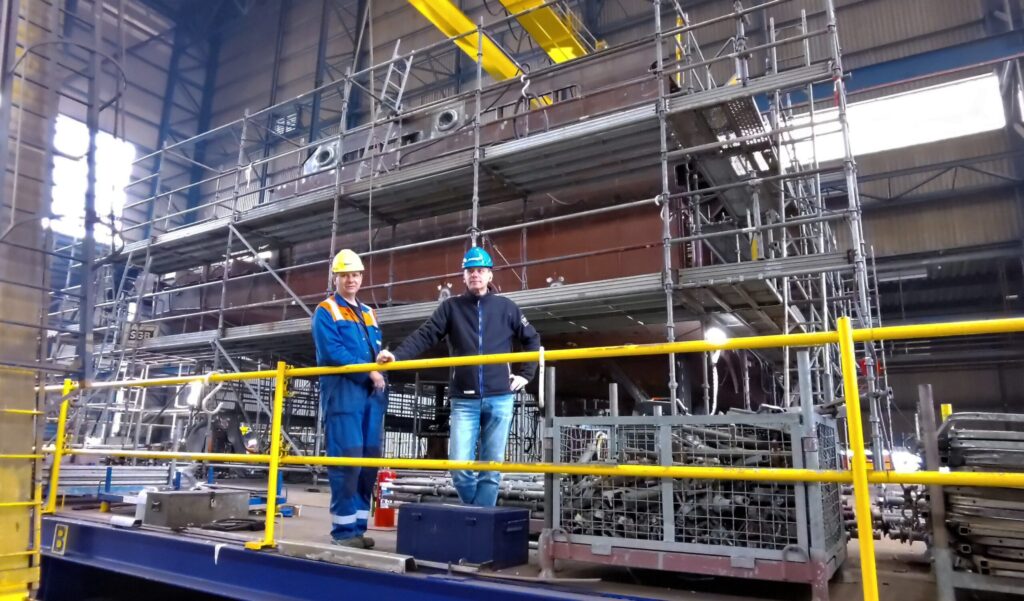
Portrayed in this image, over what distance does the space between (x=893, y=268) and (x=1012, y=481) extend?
47.0 ft

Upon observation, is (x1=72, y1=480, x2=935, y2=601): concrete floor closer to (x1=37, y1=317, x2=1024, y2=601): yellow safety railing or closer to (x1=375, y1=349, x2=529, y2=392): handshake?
(x1=37, y1=317, x2=1024, y2=601): yellow safety railing

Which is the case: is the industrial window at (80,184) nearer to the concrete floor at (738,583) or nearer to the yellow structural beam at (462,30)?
the concrete floor at (738,583)

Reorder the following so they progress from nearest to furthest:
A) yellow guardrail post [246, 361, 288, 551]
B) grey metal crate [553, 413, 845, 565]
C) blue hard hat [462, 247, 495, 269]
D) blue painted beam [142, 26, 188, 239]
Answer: grey metal crate [553, 413, 845, 565], yellow guardrail post [246, 361, 288, 551], blue hard hat [462, 247, 495, 269], blue painted beam [142, 26, 188, 239]

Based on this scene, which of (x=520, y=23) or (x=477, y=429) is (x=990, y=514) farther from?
(x=520, y=23)

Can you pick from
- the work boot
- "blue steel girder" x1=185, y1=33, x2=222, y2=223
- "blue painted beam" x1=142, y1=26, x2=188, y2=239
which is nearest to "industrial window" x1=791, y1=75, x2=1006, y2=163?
the work boot

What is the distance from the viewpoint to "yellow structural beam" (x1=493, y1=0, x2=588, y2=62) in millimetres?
11398

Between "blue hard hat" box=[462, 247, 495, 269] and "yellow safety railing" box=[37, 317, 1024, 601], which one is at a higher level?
"blue hard hat" box=[462, 247, 495, 269]

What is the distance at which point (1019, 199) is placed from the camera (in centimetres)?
1361

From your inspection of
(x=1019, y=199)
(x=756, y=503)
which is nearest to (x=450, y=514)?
(x=756, y=503)

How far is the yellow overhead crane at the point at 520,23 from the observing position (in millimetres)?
11523

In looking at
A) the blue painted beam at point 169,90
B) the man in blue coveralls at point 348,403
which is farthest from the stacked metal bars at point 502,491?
the blue painted beam at point 169,90

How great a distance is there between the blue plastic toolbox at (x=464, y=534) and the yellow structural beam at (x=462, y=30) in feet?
30.1

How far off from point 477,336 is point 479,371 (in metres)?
0.25

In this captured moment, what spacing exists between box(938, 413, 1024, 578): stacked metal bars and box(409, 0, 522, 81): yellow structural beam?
31.9ft
